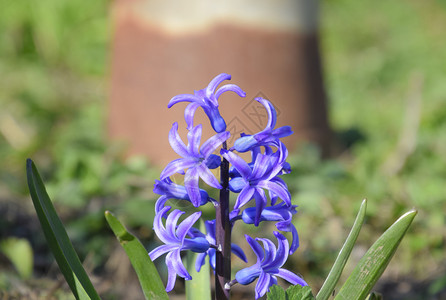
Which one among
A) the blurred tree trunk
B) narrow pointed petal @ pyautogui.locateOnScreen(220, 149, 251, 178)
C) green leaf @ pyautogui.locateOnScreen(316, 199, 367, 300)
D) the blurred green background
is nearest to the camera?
narrow pointed petal @ pyautogui.locateOnScreen(220, 149, 251, 178)

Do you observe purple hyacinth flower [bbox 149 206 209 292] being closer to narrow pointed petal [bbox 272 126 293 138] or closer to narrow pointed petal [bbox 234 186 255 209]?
narrow pointed petal [bbox 234 186 255 209]

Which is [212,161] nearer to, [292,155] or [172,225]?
[172,225]

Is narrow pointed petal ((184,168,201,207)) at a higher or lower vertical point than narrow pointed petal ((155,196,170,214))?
higher

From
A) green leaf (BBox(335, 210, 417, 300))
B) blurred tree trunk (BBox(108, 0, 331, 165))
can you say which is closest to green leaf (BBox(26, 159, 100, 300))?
green leaf (BBox(335, 210, 417, 300))

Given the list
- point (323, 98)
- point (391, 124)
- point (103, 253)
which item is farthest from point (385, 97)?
point (103, 253)

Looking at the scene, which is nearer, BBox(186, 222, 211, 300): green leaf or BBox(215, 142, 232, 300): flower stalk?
BBox(215, 142, 232, 300): flower stalk

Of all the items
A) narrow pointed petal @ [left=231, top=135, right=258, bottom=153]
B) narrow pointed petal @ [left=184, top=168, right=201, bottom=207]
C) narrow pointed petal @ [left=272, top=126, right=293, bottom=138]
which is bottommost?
narrow pointed petal @ [left=184, top=168, right=201, bottom=207]

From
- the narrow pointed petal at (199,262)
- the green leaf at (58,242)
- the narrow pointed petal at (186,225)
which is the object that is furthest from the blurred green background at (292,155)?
the narrow pointed petal at (186,225)

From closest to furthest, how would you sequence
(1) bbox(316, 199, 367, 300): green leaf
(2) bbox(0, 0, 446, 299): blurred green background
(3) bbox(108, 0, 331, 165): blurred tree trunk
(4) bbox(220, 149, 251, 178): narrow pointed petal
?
(4) bbox(220, 149, 251, 178): narrow pointed petal → (1) bbox(316, 199, 367, 300): green leaf → (2) bbox(0, 0, 446, 299): blurred green background → (3) bbox(108, 0, 331, 165): blurred tree trunk
